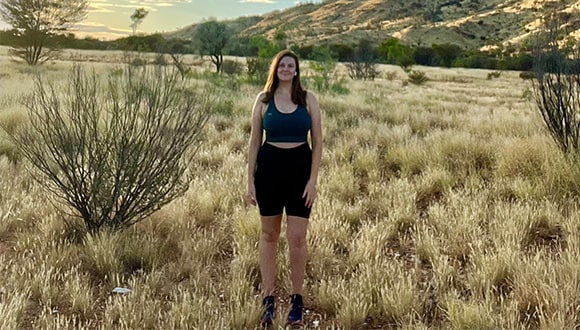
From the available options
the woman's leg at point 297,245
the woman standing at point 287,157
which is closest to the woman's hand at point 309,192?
the woman standing at point 287,157

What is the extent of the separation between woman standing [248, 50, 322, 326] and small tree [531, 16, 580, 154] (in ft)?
19.7

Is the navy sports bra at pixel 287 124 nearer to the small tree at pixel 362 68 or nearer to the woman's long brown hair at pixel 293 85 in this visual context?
the woman's long brown hair at pixel 293 85

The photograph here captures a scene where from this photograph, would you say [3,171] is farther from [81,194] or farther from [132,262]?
[132,262]

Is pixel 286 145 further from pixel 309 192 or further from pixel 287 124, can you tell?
pixel 309 192

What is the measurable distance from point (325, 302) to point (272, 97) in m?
1.78

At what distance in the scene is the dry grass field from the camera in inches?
149

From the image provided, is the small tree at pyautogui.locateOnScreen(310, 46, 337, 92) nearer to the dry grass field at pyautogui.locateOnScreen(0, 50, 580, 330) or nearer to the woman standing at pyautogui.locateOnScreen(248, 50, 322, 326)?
the dry grass field at pyautogui.locateOnScreen(0, 50, 580, 330)

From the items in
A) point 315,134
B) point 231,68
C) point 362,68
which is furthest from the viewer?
point 362,68

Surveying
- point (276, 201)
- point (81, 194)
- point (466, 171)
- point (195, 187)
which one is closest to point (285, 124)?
point (276, 201)

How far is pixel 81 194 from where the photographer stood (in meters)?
5.37

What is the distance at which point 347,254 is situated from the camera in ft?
17.2

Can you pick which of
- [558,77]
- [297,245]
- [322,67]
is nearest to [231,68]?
[322,67]

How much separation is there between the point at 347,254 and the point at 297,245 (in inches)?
56.6

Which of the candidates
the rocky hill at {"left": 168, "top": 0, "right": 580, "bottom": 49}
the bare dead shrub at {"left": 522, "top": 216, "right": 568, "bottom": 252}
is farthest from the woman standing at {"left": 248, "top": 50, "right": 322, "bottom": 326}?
the rocky hill at {"left": 168, "top": 0, "right": 580, "bottom": 49}
